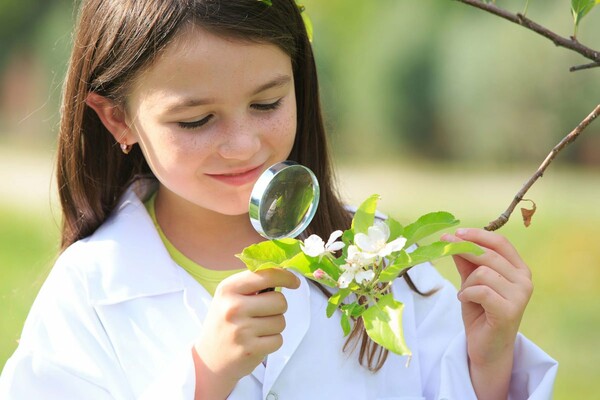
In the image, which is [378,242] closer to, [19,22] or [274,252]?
[274,252]

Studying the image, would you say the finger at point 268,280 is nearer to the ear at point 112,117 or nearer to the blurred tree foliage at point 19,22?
the ear at point 112,117

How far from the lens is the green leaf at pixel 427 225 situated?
1.21 m

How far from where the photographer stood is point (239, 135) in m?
1.54

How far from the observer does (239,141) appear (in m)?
1.54

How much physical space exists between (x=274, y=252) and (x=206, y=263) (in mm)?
601

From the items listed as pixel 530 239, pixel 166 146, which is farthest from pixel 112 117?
pixel 530 239

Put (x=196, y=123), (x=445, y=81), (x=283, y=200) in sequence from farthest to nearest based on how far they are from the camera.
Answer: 1. (x=445, y=81)
2. (x=196, y=123)
3. (x=283, y=200)

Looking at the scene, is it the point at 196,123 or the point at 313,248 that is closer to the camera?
the point at 313,248

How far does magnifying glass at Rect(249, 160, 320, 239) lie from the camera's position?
1320 millimetres

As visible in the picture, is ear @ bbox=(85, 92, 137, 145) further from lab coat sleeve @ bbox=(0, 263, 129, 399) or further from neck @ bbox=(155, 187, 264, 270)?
lab coat sleeve @ bbox=(0, 263, 129, 399)

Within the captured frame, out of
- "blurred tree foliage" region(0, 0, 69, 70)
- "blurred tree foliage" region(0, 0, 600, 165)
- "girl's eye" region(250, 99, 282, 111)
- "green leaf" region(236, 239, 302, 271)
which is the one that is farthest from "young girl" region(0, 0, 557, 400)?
"blurred tree foliage" region(0, 0, 69, 70)

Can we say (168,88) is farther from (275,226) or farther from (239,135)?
(275,226)

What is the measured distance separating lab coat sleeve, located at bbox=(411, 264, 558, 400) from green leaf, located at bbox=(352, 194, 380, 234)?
51cm

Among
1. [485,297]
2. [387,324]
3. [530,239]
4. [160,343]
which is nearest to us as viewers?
[387,324]
